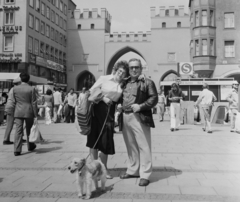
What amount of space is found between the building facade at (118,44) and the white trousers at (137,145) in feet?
139

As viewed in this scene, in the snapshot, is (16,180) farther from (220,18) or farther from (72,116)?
(220,18)

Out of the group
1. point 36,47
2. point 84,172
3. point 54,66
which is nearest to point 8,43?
point 36,47

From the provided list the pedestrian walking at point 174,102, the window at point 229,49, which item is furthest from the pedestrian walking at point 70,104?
the window at point 229,49

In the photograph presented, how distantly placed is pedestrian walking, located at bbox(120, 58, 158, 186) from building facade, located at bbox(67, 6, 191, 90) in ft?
139

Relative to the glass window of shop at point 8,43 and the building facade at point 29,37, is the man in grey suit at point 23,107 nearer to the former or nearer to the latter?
the building facade at point 29,37

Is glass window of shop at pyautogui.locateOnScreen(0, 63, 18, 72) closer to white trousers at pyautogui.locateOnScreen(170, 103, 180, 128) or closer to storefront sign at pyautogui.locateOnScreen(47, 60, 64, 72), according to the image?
storefront sign at pyautogui.locateOnScreen(47, 60, 64, 72)

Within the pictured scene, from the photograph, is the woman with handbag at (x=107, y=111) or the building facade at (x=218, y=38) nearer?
the woman with handbag at (x=107, y=111)

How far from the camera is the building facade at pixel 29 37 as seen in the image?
3638cm

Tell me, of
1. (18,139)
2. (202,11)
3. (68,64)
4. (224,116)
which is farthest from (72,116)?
(68,64)

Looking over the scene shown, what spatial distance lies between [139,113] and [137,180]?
39.5 inches

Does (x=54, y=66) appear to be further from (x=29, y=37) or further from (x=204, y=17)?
(x=204, y=17)

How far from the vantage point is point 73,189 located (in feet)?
13.9

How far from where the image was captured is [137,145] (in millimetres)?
4832

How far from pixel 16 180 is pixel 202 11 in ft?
104
